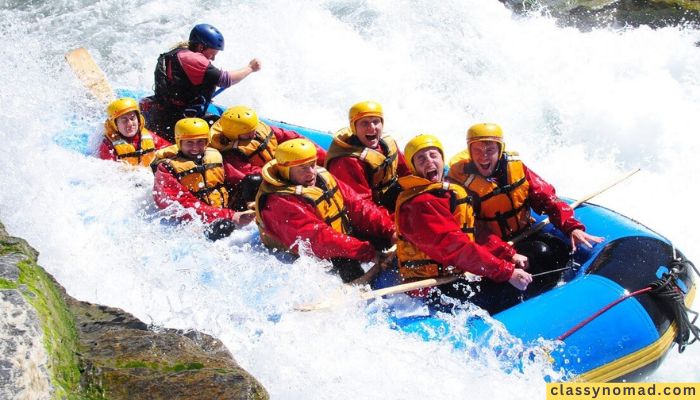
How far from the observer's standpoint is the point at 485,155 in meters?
3.65


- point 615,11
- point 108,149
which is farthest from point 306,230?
point 615,11

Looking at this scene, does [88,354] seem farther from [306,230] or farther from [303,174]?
[303,174]

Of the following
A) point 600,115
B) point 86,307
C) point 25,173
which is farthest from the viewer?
point 600,115

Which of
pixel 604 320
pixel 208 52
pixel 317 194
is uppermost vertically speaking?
pixel 208 52

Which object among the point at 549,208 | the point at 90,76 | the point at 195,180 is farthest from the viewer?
the point at 90,76

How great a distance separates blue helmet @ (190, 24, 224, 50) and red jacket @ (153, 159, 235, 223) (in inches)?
56.4

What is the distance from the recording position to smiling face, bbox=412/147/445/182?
11.0 feet

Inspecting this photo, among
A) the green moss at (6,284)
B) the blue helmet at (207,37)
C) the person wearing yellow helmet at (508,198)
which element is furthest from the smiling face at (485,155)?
the blue helmet at (207,37)

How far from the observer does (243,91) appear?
7859mm

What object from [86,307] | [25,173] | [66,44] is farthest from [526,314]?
[66,44]

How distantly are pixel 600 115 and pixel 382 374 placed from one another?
4.94 meters

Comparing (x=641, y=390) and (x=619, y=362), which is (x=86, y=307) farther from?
(x=641, y=390)

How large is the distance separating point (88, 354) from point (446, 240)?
5.38 feet

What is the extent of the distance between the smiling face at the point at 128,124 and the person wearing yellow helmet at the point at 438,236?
2.50 metres
